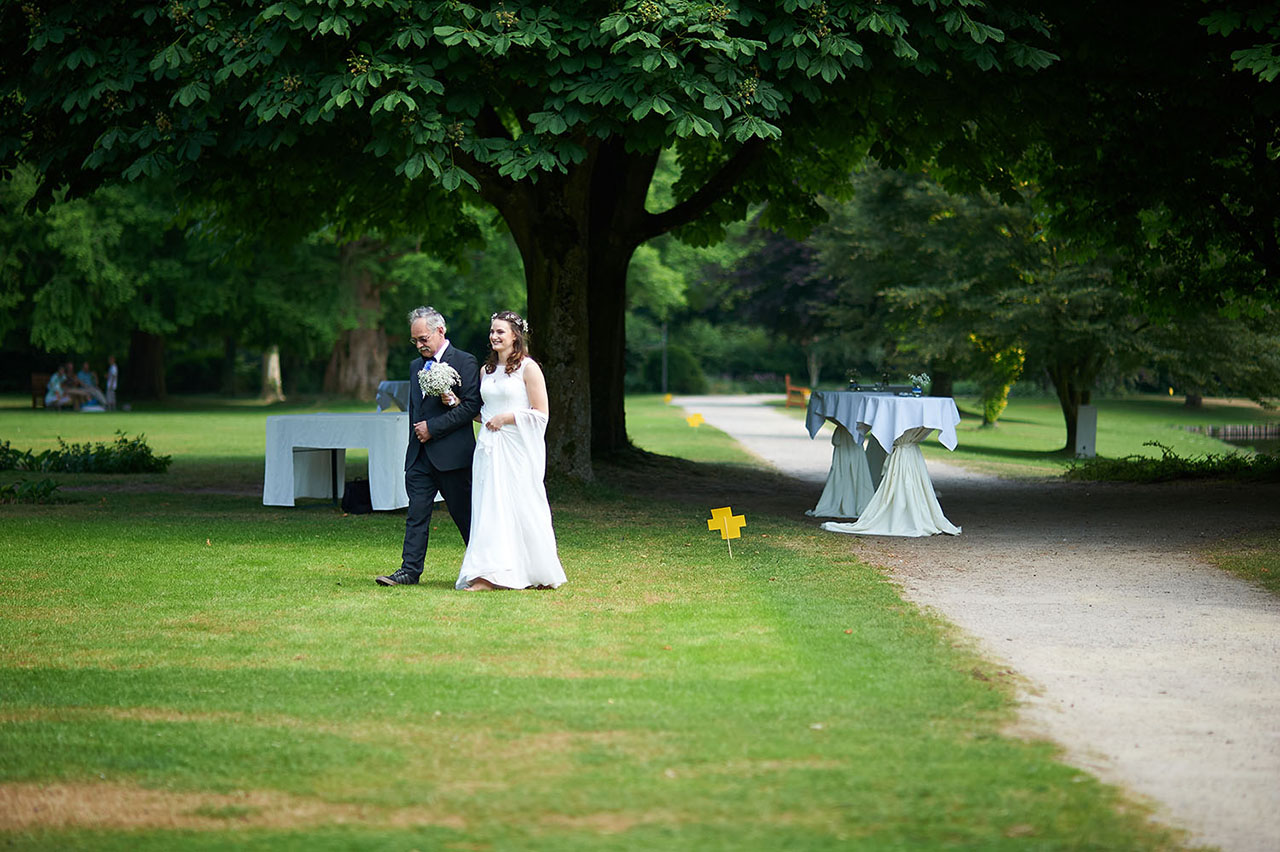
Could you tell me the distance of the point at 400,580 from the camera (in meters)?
10.2

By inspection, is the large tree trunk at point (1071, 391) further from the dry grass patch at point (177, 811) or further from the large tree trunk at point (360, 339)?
the dry grass patch at point (177, 811)

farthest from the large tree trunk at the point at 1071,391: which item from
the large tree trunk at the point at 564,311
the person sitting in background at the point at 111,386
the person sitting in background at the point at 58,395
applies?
the person sitting in background at the point at 58,395

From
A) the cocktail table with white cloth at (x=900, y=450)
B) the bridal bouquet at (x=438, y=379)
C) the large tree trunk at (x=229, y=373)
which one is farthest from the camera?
the large tree trunk at (x=229, y=373)

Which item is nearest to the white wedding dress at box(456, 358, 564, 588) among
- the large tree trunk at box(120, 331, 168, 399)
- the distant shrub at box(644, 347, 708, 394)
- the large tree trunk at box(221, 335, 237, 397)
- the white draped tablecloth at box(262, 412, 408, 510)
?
the white draped tablecloth at box(262, 412, 408, 510)

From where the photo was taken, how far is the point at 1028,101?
15969 millimetres

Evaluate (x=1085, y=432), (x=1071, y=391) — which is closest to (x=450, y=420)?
(x=1085, y=432)

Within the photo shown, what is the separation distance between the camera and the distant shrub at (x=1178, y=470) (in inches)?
784

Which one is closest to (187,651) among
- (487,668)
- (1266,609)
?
(487,668)

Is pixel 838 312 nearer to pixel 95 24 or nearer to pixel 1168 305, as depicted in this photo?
pixel 1168 305

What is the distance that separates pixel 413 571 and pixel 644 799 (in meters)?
5.49

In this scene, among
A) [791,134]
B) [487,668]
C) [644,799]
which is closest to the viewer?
[644,799]

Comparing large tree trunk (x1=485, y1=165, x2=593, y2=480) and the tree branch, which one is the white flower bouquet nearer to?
large tree trunk (x1=485, y1=165, x2=593, y2=480)

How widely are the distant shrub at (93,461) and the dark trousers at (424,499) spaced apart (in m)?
11.8

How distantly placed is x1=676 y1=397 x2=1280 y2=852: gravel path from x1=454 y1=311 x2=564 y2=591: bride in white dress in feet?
9.39
